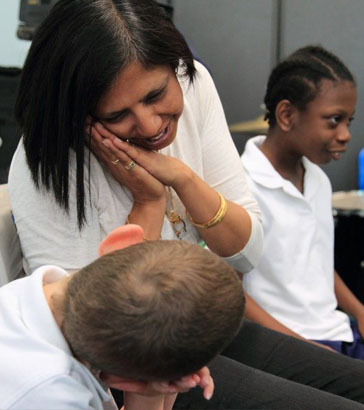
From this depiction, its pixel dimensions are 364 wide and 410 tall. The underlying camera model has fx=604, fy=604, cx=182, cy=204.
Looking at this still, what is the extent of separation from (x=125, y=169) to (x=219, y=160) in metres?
0.26

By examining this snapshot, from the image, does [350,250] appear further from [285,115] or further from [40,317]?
[40,317]

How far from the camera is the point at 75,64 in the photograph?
1.01 metres

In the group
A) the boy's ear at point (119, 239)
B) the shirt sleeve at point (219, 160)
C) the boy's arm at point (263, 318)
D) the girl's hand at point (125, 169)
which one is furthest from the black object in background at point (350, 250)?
the boy's ear at point (119, 239)

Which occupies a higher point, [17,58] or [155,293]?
[155,293]

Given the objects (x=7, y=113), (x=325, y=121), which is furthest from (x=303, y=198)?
(x=7, y=113)

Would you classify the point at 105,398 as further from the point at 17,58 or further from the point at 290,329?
the point at 17,58

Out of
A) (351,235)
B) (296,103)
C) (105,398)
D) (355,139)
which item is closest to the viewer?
(105,398)

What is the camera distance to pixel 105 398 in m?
0.81

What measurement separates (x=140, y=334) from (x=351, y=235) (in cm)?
167

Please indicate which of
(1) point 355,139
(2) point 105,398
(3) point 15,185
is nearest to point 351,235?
(1) point 355,139

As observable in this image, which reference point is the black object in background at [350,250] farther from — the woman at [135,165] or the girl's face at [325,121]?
the woman at [135,165]

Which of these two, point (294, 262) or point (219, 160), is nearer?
point (219, 160)

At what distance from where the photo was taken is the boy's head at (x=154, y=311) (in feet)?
2.32

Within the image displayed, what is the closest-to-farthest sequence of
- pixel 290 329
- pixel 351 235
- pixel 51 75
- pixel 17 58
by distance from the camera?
1. pixel 51 75
2. pixel 290 329
3. pixel 351 235
4. pixel 17 58
